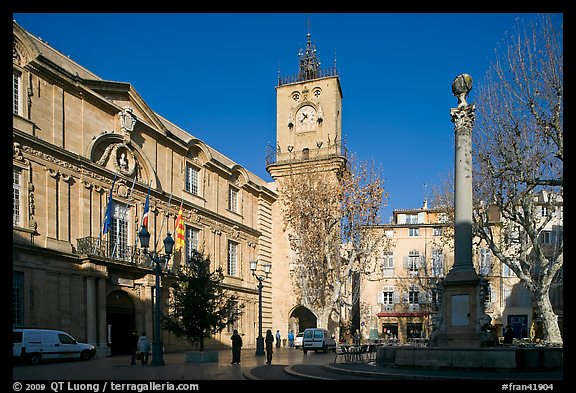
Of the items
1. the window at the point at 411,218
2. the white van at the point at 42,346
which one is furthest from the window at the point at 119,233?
the window at the point at 411,218

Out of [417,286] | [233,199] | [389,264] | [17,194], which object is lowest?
[417,286]

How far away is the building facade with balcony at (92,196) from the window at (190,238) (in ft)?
0.35

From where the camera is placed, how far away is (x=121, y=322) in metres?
31.4

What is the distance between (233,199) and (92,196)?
1601 cm

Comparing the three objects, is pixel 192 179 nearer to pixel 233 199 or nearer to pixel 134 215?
pixel 233 199

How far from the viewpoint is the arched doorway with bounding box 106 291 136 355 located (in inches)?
1173

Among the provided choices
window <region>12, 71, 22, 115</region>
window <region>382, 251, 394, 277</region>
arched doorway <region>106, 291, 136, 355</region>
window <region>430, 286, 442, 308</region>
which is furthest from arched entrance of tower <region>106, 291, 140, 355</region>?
window <region>382, 251, 394, 277</region>

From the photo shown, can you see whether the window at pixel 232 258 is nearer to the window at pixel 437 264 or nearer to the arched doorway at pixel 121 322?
the arched doorway at pixel 121 322

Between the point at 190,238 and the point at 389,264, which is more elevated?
the point at 190,238

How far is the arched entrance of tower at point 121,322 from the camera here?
29797 mm

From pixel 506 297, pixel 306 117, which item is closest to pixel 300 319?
pixel 506 297

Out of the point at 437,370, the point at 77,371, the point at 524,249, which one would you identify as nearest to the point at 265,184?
the point at 524,249

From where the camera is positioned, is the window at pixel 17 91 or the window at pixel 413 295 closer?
the window at pixel 17 91
